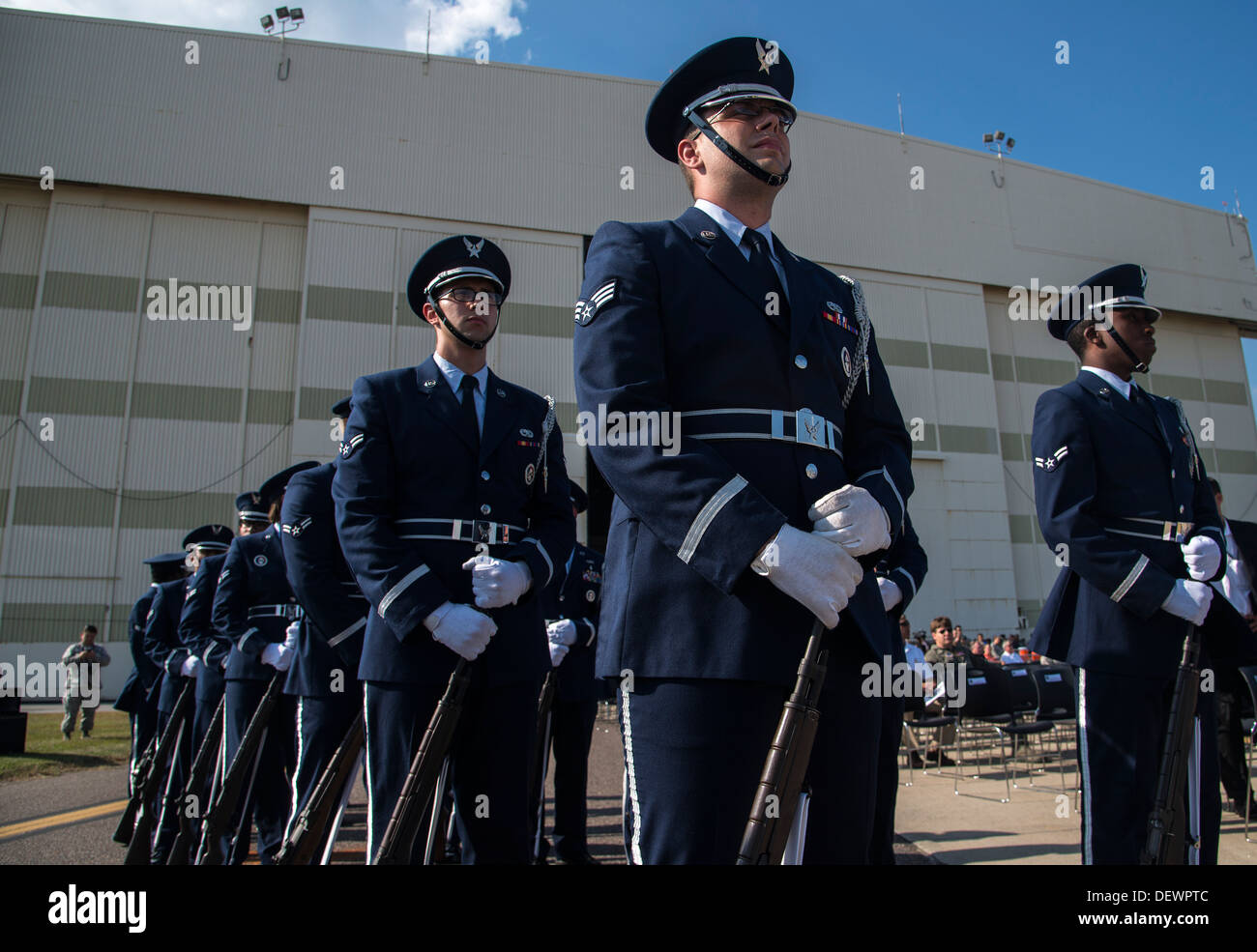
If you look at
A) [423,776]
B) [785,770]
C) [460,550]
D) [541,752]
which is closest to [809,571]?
[785,770]

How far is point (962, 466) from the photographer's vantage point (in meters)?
24.7

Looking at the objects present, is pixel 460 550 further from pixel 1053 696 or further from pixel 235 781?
pixel 1053 696

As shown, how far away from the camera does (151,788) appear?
5.56 meters

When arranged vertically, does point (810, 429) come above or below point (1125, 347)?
below

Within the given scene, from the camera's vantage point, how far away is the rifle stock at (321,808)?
9.82 ft

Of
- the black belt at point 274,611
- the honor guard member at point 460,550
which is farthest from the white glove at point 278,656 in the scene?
the honor guard member at point 460,550

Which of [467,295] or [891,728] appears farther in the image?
[891,728]

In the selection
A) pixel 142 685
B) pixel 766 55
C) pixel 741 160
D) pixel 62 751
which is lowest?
pixel 62 751

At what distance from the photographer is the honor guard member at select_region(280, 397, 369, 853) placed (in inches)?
146

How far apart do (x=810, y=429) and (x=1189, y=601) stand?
1.91m

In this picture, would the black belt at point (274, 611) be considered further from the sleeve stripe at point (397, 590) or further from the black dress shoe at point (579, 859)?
the sleeve stripe at point (397, 590)
